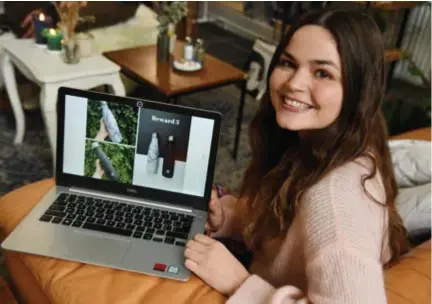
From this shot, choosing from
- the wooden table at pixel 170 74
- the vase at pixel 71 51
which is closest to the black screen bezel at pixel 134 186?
the wooden table at pixel 170 74

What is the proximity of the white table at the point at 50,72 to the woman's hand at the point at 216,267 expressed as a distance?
1402 mm

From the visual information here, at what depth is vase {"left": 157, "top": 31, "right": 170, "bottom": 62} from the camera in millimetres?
2318

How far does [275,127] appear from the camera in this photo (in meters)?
1.08

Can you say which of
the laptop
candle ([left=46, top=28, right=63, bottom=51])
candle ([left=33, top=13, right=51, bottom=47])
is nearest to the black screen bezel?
the laptop

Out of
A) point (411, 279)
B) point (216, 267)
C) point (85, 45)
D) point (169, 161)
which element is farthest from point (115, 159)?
point (85, 45)

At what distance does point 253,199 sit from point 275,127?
19cm

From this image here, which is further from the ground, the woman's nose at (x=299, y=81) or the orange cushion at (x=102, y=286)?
the woman's nose at (x=299, y=81)

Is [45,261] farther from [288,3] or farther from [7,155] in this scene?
[288,3]

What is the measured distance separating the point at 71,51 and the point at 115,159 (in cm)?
126

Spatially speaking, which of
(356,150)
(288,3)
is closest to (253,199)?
(356,150)

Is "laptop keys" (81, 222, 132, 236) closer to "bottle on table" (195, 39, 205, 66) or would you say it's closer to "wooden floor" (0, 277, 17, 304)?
"wooden floor" (0, 277, 17, 304)

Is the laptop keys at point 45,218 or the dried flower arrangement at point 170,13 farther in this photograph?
the dried flower arrangement at point 170,13

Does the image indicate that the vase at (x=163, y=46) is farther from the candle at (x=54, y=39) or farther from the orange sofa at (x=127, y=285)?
the orange sofa at (x=127, y=285)

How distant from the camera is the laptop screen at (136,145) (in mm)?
1005
